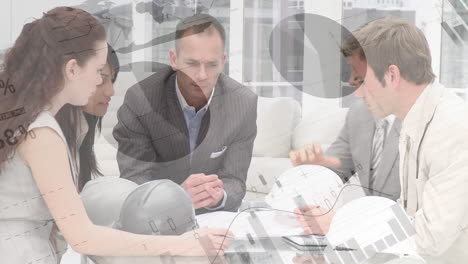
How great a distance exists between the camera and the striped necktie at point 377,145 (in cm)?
106

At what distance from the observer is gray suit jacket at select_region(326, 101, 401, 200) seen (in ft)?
3.46

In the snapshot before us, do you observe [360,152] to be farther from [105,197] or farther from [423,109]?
[105,197]

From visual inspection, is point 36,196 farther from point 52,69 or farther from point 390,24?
point 390,24

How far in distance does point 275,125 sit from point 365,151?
166 mm

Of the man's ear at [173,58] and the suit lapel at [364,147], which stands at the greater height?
the man's ear at [173,58]

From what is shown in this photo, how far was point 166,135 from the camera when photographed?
1.01 metres

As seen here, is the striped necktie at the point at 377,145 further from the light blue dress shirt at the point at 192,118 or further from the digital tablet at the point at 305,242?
the light blue dress shirt at the point at 192,118

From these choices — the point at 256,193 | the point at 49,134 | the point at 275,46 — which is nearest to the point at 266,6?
the point at 275,46

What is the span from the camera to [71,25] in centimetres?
95

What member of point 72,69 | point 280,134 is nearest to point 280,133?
point 280,134

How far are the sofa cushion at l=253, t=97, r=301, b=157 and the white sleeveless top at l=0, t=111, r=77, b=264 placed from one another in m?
0.32

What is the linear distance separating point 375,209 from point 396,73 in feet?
0.80

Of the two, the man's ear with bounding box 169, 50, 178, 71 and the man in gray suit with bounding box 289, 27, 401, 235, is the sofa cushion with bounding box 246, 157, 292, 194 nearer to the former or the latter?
the man in gray suit with bounding box 289, 27, 401, 235

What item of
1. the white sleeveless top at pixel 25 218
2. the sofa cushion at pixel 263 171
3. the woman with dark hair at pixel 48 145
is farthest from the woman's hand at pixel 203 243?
the white sleeveless top at pixel 25 218
